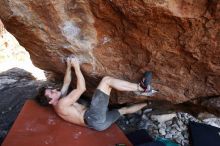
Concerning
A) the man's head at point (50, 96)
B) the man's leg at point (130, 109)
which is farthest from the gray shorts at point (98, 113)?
the man's head at point (50, 96)

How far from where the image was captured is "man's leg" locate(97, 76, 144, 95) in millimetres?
3889

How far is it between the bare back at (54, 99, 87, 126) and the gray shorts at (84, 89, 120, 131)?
0.26 ft

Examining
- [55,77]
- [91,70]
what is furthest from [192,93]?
[55,77]

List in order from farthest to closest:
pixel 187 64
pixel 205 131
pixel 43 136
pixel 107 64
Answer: pixel 205 131
pixel 43 136
pixel 107 64
pixel 187 64

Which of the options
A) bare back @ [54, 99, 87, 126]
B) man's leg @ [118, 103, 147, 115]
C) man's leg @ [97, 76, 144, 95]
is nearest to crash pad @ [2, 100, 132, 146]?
bare back @ [54, 99, 87, 126]

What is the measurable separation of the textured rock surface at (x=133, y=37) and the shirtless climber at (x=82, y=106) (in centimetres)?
10

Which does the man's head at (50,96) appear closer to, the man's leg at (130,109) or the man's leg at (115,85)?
the man's leg at (115,85)

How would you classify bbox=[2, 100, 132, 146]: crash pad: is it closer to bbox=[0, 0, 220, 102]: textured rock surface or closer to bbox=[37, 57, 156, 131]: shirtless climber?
bbox=[37, 57, 156, 131]: shirtless climber

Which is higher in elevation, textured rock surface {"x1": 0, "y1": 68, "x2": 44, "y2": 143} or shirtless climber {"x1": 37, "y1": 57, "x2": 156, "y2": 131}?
shirtless climber {"x1": 37, "y1": 57, "x2": 156, "y2": 131}

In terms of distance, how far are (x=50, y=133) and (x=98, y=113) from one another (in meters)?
0.60

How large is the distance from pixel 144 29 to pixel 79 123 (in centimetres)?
156

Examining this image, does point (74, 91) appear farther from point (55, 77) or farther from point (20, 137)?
point (55, 77)

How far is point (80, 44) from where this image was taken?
3.75 meters

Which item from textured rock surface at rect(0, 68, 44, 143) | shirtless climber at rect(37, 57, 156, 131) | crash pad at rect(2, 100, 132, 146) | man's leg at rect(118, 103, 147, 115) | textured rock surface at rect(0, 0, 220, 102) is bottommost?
textured rock surface at rect(0, 68, 44, 143)
